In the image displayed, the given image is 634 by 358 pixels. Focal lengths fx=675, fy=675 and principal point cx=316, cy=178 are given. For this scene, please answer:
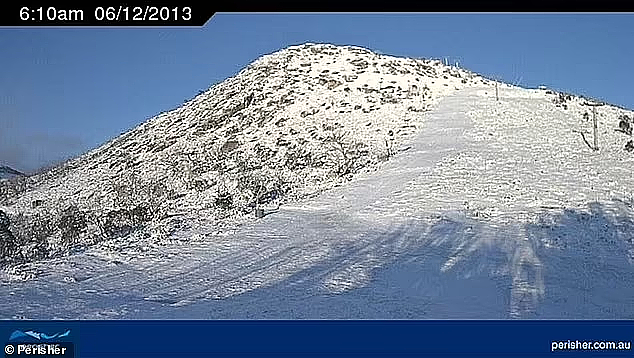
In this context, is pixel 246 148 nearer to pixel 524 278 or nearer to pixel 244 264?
pixel 244 264

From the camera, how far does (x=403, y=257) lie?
37.0 ft

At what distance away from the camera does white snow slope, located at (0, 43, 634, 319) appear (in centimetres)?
850

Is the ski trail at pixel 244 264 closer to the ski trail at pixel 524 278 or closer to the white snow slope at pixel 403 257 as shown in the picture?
the white snow slope at pixel 403 257

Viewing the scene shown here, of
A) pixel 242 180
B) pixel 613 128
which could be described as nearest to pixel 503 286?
pixel 242 180

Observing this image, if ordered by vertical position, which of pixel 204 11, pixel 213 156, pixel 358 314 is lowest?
pixel 358 314

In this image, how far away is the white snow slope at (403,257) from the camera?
8.50 metres

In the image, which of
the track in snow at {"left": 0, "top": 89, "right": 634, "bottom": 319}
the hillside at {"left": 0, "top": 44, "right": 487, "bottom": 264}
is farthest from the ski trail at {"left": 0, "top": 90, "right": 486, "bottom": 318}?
the hillside at {"left": 0, "top": 44, "right": 487, "bottom": 264}

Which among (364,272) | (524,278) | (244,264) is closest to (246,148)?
(244,264)

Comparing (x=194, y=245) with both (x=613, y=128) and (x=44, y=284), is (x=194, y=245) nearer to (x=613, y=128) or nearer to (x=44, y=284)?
(x=44, y=284)
